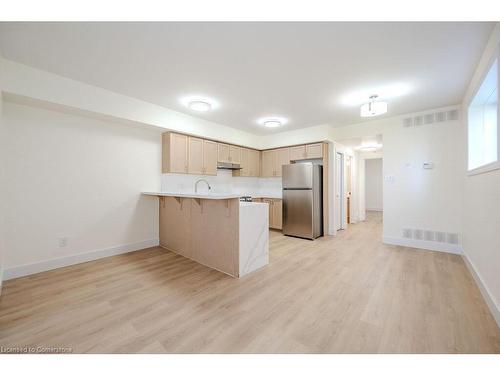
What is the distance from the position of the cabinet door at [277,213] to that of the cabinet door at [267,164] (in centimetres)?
78

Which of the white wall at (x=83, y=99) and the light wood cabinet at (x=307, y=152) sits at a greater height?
the white wall at (x=83, y=99)

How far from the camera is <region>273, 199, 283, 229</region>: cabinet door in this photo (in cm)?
522

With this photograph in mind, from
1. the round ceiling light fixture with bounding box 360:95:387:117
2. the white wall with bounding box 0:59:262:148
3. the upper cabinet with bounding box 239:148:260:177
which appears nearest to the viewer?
the white wall with bounding box 0:59:262:148

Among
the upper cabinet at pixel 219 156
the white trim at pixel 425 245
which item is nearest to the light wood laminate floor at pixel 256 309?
the white trim at pixel 425 245

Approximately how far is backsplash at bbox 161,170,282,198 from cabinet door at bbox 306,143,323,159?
3.84 feet

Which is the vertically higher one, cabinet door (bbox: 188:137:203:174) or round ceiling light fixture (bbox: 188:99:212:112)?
round ceiling light fixture (bbox: 188:99:212:112)

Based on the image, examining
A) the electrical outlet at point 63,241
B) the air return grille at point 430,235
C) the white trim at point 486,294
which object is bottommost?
the white trim at point 486,294

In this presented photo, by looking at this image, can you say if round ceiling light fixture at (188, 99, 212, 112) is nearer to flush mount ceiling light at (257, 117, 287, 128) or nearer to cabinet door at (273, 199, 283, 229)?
flush mount ceiling light at (257, 117, 287, 128)

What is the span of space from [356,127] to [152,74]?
4.12 metres

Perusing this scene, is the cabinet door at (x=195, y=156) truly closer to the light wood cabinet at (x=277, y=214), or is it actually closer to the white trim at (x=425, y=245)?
the light wood cabinet at (x=277, y=214)

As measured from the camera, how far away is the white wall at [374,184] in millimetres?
9344

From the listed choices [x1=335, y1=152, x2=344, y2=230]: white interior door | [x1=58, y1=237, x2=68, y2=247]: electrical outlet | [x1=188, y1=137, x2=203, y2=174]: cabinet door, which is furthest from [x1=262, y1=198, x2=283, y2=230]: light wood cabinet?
[x1=58, y1=237, x2=68, y2=247]: electrical outlet

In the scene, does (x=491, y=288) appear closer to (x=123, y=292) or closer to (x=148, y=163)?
(x=123, y=292)
